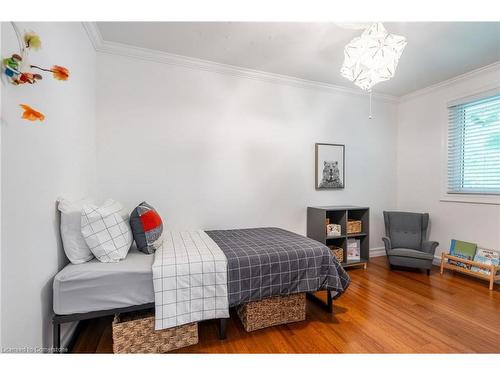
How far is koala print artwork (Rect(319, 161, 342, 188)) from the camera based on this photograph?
3363 mm

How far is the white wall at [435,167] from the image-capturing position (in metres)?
2.87

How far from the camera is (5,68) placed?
38.2 inches

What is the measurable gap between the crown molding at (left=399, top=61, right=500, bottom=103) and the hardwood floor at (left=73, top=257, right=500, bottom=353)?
2576 mm

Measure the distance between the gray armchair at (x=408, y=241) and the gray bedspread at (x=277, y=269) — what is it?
155 centimetres

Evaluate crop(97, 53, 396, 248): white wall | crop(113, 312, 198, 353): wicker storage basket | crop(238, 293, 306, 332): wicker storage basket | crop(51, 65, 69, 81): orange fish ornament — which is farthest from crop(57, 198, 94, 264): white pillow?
crop(238, 293, 306, 332): wicker storage basket

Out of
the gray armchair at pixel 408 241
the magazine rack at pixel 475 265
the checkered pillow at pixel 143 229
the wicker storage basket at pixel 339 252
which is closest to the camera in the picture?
the checkered pillow at pixel 143 229

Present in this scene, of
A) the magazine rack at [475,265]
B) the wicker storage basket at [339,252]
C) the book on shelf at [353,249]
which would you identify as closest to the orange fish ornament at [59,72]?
the wicker storage basket at [339,252]

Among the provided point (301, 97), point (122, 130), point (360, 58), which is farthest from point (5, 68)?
point (301, 97)

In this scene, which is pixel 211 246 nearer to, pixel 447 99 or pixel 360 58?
pixel 360 58

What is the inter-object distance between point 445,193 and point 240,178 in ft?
9.48

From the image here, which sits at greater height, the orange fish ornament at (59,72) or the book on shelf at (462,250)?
the orange fish ornament at (59,72)

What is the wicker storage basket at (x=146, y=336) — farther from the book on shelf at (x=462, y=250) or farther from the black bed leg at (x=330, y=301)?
the book on shelf at (x=462, y=250)

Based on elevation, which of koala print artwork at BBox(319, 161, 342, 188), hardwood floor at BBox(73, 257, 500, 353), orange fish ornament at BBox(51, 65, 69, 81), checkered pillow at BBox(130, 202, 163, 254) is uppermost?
orange fish ornament at BBox(51, 65, 69, 81)

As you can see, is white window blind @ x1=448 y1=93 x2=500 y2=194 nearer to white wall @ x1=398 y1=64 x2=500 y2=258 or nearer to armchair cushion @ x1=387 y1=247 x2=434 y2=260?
white wall @ x1=398 y1=64 x2=500 y2=258
